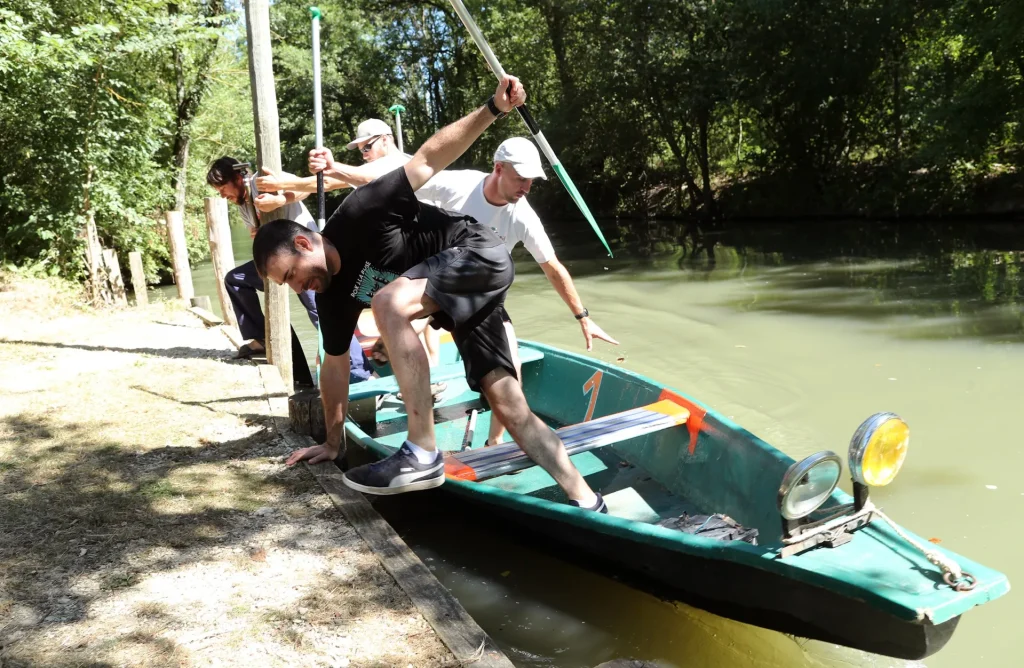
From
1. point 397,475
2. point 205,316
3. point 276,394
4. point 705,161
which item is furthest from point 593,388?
point 705,161

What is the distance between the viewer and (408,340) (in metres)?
3.07

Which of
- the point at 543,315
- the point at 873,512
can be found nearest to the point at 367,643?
the point at 873,512

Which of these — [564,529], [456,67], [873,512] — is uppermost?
[456,67]

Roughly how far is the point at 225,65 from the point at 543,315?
32.3 feet

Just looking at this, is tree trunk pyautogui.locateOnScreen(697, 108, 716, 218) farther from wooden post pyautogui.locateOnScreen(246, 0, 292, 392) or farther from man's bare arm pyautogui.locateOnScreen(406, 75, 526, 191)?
man's bare arm pyautogui.locateOnScreen(406, 75, 526, 191)

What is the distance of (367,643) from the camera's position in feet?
8.57

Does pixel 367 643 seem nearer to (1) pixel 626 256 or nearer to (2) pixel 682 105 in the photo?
(1) pixel 626 256

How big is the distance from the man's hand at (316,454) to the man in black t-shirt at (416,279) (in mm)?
898

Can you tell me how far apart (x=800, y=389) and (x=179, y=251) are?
8.20m

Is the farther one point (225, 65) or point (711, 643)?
point (225, 65)

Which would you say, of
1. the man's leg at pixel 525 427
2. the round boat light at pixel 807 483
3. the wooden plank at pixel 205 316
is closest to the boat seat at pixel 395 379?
the man's leg at pixel 525 427

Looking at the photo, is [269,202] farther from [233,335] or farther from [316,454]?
[233,335]

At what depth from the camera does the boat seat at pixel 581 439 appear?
3811 mm

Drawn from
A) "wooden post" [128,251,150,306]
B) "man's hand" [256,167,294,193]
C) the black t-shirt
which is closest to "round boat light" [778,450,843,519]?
the black t-shirt
